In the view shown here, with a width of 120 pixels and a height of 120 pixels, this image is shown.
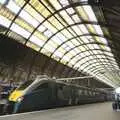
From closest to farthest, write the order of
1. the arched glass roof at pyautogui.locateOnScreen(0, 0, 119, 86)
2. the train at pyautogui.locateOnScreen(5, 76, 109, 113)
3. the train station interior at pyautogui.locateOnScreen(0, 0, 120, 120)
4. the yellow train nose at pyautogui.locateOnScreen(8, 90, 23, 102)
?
the train at pyautogui.locateOnScreen(5, 76, 109, 113) → the yellow train nose at pyautogui.locateOnScreen(8, 90, 23, 102) → the train station interior at pyautogui.locateOnScreen(0, 0, 120, 120) → the arched glass roof at pyautogui.locateOnScreen(0, 0, 119, 86)

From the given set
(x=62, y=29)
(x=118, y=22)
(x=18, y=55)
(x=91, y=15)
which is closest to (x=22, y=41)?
(x=18, y=55)

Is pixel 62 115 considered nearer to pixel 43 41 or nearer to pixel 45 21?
pixel 45 21

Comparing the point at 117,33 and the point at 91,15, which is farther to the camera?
the point at 117,33

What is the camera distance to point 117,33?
37781 millimetres

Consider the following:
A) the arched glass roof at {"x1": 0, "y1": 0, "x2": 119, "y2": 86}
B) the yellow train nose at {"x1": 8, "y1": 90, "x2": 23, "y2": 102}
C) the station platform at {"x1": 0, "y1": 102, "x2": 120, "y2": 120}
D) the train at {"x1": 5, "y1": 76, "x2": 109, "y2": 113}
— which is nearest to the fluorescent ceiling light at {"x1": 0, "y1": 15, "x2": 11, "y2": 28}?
the arched glass roof at {"x1": 0, "y1": 0, "x2": 119, "y2": 86}

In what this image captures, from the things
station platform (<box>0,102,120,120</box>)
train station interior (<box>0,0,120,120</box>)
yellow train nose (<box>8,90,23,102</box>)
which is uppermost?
train station interior (<box>0,0,120,120</box>)

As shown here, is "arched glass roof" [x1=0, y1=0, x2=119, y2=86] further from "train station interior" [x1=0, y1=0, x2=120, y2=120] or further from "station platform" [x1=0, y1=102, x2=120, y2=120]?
"station platform" [x1=0, y1=102, x2=120, y2=120]

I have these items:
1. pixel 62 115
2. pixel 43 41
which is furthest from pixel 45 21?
→ pixel 62 115

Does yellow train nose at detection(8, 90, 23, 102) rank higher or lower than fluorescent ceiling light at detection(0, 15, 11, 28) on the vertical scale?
lower

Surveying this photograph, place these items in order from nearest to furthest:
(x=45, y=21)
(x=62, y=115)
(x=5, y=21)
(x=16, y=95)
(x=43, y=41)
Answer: (x=62, y=115) < (x=16, y=95) < (x=5, y=21) < (x=45, y=21) < (x=43, y=41)

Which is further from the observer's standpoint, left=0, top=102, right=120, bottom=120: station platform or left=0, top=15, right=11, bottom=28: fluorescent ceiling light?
left=0, top=15, right=11, bottom=28: fluorescent ceiling light

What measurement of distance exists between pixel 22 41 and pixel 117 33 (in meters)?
10.8

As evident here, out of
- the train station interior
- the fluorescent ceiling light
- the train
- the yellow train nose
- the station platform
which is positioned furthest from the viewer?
the fluorescent ceiling light

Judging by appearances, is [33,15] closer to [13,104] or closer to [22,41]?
[22,41]
